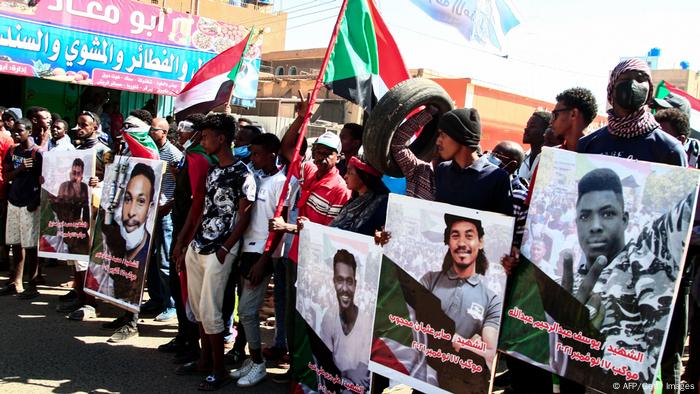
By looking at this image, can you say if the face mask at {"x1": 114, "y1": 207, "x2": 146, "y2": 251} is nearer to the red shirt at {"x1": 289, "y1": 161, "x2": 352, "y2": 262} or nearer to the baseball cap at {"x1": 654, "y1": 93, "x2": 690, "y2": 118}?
the red shirt at {"x1": 289, "y1": 161, "x2": 352, "y2": 262}

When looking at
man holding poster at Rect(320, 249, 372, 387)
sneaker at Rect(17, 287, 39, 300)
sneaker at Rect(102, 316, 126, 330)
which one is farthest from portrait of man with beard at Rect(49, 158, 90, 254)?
man holding poster at Rect(320, 249, 372, 387)

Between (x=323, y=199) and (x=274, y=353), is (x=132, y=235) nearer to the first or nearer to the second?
(x=274, y=353)

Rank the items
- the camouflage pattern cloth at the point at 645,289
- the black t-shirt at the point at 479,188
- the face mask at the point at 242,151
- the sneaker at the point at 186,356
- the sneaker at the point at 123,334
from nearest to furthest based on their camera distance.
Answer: the camouflage pattern cloth at the point at 645,289
the black t-shirt at the point at 479,188
the sneaker at the point at 186,356
the face mask at the point at 242,151
the sneaker at the point at 123,334

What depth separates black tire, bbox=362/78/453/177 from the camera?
421 centimetres

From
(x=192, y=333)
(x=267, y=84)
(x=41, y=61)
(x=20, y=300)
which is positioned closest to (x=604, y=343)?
(x=192, y=333)

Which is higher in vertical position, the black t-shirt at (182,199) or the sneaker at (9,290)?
the black t-shirt at (182,199)

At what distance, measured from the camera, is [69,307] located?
7016 millimetres

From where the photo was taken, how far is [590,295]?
3234 millimetres

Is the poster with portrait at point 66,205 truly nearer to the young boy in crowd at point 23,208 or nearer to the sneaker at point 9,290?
the young boy in crowd at point 23,208

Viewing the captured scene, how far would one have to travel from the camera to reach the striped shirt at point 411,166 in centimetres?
421

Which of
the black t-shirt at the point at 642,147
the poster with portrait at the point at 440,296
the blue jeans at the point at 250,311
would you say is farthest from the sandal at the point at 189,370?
the black t-shirt at the point at 642,147

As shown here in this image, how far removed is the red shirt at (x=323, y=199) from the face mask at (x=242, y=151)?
1.02 metres

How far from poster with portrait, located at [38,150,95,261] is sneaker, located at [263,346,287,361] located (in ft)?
7.54

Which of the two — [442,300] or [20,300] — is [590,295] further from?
[20,300]
